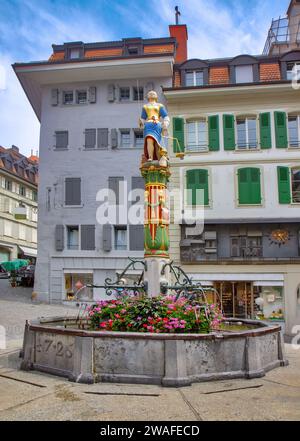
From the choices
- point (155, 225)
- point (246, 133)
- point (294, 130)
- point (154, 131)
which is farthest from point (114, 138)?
point (155, 225)

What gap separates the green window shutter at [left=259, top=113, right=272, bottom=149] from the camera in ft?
83.1

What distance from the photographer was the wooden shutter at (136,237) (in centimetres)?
2589

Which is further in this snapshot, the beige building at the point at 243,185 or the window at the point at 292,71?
the window at the point at 292,71

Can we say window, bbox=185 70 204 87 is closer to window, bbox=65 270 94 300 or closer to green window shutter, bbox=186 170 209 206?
green window shutter, bbox=186 170 209 206

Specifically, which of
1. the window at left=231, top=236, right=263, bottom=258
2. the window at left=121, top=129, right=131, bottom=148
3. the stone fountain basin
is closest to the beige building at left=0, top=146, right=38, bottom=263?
the window at left=121, top=129, right=131, bottom=148

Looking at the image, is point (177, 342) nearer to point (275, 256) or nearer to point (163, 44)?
point (275, 256)

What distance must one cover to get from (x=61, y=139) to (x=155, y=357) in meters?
22.5

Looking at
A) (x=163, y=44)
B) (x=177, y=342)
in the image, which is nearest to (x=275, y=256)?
(x=163, y=44)

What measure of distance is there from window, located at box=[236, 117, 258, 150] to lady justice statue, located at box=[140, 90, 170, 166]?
14.8 meters

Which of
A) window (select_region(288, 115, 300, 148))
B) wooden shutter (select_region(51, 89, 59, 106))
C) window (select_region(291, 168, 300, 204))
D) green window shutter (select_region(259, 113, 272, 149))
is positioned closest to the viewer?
window (select_region(291, 168, 300, 204))

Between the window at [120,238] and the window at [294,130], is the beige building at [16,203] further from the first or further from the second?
the window at [294,130]

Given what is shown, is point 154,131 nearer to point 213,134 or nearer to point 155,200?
point 155,200

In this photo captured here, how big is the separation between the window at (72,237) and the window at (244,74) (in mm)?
12519

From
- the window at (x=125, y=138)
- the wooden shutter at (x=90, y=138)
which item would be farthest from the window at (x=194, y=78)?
the wooden shutter at (x=90, y=138)
